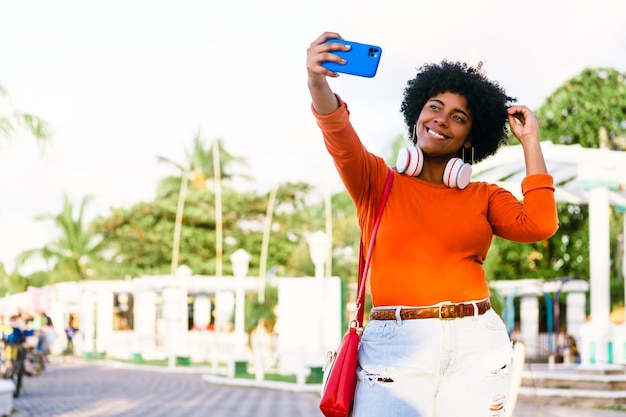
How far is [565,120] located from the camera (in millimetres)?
30531

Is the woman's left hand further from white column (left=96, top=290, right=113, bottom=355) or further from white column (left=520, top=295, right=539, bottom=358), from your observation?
white column (left=96, top=290, right=113, bottom=355)

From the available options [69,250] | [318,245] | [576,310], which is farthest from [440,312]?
[69,250]

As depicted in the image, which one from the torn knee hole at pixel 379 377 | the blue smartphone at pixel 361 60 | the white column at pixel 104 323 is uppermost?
the blue smartphone at pixel 361 60

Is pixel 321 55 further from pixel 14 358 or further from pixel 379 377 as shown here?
pixel 14 358

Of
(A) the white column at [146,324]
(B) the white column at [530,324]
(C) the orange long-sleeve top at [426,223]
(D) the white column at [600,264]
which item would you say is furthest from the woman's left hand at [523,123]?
(A) the white column at [146,324]

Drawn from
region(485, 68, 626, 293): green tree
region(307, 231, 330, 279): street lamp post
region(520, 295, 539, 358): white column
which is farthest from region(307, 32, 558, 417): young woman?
region(485, 68, 626, 293): green tree

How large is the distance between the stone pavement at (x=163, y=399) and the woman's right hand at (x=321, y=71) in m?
8.52

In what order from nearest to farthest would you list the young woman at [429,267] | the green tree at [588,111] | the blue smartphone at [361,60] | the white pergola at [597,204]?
the blue smartphone at [361,60] → the young woman at [429,267] → the white pergola at [597,204] → the green tree at [588,111]

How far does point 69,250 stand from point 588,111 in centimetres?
2804

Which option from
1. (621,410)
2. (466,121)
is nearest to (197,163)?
(621,410)

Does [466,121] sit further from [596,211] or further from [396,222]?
[596,211]

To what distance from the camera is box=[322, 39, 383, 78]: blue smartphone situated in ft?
7.78

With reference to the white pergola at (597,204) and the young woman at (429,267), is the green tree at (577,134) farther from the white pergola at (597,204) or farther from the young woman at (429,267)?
the young woman at (429,267)

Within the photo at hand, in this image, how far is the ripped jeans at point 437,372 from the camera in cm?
251
